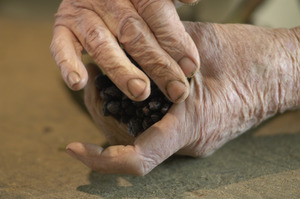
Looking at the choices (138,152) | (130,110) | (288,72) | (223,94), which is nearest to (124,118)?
(130,110)

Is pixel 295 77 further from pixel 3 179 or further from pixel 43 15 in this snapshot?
pixel 43 15

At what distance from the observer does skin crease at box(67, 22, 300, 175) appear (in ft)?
3.51

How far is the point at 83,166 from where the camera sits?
132cm

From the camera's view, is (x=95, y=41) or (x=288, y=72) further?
(x=288, y=72)

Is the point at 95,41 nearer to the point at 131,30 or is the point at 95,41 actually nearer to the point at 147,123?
the point at 131,30

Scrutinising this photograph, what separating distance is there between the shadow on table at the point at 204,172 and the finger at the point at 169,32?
1.22 ft

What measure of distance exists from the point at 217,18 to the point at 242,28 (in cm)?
256

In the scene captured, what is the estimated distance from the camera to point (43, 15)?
4.60 metres

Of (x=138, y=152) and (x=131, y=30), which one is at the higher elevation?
(x=131, y=30)

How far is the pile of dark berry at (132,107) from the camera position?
1160 mm

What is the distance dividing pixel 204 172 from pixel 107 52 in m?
0.54

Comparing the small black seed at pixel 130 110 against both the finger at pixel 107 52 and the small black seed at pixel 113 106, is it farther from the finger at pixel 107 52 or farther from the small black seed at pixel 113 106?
the finger at pixel 107 52

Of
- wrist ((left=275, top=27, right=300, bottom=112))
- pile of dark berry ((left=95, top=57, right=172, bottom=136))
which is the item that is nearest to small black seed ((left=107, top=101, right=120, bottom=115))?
pile of dark berry ((left=95, top=57, right=172, bottom=136))

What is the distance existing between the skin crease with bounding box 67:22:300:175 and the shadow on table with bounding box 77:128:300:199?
0.22 feet
